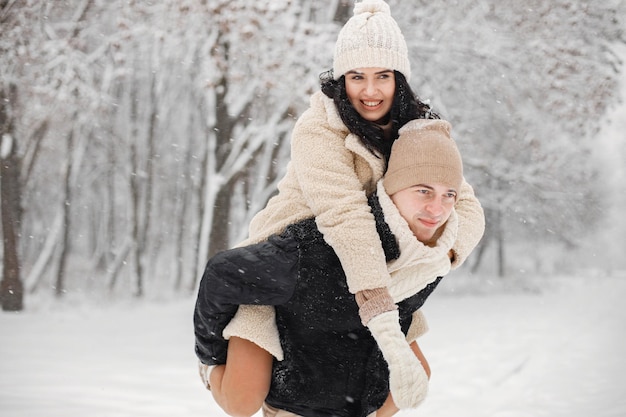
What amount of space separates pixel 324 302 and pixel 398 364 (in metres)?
0.34

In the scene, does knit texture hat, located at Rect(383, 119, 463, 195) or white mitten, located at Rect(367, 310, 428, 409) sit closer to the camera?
white mitten, located at Rect(367, 310, 428, 409)

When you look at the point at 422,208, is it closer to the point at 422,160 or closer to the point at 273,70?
the point at 422,160

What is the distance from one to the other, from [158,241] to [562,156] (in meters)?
17.8

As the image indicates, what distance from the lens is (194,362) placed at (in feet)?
28.9

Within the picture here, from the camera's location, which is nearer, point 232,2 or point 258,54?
point 232,2

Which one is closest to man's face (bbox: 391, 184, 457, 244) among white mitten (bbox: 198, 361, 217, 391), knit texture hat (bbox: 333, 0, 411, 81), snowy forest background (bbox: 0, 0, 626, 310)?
knit texture hat (bbox: 333, 0, 411, 81)

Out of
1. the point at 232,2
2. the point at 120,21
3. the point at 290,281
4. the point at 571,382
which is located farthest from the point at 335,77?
the point at 120,21

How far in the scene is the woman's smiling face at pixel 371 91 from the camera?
195 cm

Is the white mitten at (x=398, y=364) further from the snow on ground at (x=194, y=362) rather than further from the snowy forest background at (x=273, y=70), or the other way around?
the snowy forest background at (x=273, y=70)

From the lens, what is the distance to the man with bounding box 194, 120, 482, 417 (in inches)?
69.2

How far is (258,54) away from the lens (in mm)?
10609

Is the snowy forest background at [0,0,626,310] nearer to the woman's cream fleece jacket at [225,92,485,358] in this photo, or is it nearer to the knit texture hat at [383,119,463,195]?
the woman's cream fleece jacket at [225,92,485,358]

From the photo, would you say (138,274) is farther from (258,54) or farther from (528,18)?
(528,18)

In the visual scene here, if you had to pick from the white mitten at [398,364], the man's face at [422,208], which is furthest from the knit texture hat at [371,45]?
the white mitten at [398,364]
